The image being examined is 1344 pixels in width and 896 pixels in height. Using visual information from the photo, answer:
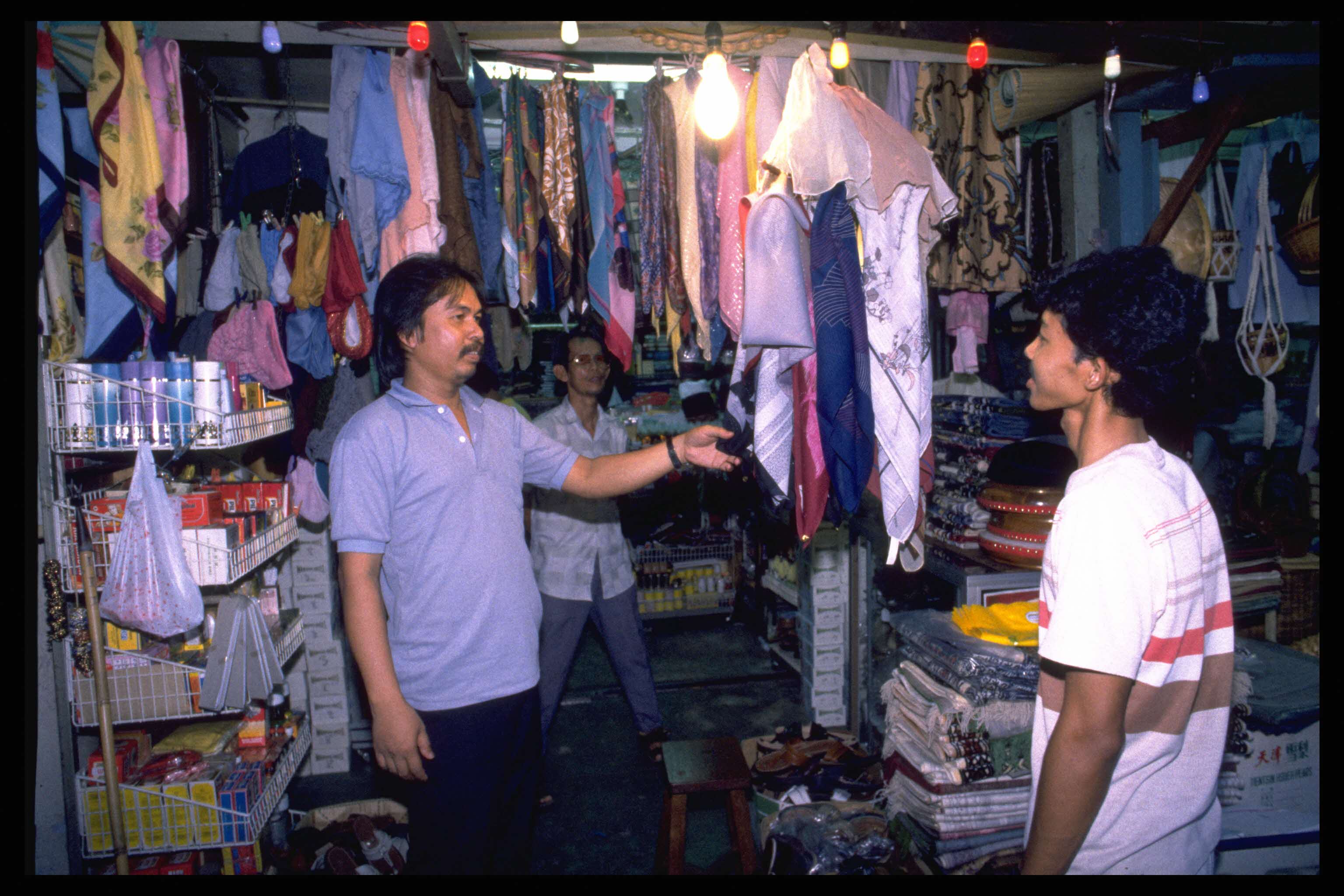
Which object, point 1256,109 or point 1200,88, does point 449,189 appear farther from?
point 1256,109

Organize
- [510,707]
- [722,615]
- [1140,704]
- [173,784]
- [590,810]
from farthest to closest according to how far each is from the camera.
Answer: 1. [722,615]
2. [590,810]
3. [173,784]
4. [510,707]
5. [1140,704]

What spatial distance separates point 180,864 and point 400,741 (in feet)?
4.76

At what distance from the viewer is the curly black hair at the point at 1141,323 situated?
1359 mm

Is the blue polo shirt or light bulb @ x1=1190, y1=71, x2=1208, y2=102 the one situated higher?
light bulb @ x1=1190, y1=71, x2=1208, y2=102

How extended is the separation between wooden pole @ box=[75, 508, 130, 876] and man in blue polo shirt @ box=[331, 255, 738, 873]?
96cm

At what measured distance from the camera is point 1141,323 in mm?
1363

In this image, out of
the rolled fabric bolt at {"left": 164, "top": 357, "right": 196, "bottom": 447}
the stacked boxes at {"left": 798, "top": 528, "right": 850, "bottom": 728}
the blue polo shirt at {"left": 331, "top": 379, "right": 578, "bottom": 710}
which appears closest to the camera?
the blue polo shirt at {"left": 331, "top": 379, "right": 578, "bottom": 710}

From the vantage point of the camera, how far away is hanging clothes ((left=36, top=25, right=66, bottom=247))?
6.14 feet

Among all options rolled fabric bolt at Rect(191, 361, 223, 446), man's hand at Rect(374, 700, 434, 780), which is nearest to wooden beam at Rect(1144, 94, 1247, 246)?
man's hand at Rect(374, 700, 434, 780)

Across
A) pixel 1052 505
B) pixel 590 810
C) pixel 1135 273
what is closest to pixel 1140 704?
pixel 1135 273

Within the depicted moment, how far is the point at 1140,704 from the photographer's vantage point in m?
1.37

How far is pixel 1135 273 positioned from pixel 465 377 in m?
1.62

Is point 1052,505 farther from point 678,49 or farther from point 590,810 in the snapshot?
point 590,810

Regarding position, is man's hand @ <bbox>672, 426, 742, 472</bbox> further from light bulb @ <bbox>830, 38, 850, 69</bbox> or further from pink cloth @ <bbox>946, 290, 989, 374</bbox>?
pink cloth @ <bbox>946, 290, 989, 374</bbox>
